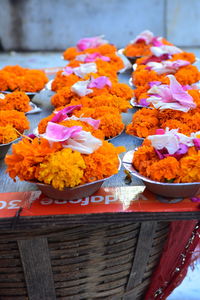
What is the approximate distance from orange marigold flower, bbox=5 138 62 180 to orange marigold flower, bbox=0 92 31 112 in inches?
25.2

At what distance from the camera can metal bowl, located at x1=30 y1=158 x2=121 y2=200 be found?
1.03 meters

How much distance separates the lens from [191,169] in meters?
1.01

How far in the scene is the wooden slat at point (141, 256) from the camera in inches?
47.3

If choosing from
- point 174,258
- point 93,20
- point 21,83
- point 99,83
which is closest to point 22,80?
point 21,83

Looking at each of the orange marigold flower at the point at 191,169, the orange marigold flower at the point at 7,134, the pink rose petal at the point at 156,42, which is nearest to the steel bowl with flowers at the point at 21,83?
the orange marigold flower at the point at 7,134

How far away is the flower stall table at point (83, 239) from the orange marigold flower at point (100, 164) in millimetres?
78

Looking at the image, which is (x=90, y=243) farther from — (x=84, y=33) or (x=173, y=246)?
(x=84, y=33)

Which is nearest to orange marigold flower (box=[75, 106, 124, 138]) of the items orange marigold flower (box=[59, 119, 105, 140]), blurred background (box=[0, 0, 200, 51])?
orange marigold flower (box=[59, 119, 105, 140])

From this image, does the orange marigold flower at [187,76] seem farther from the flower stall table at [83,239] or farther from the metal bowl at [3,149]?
the metal bowl at [3,149]

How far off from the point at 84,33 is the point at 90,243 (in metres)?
5.40

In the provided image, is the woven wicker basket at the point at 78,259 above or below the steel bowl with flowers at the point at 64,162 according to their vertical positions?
below

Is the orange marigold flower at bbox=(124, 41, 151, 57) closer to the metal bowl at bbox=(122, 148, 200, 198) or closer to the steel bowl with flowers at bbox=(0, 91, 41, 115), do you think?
the steel bowl with flowers at bbox=(0, 91, 41, 115)

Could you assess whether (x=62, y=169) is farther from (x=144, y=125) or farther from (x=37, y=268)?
(x=144, y=125)

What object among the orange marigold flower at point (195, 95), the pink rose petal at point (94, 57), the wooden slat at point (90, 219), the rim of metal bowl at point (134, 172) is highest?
the orange marigold flower at point (195, 95)
